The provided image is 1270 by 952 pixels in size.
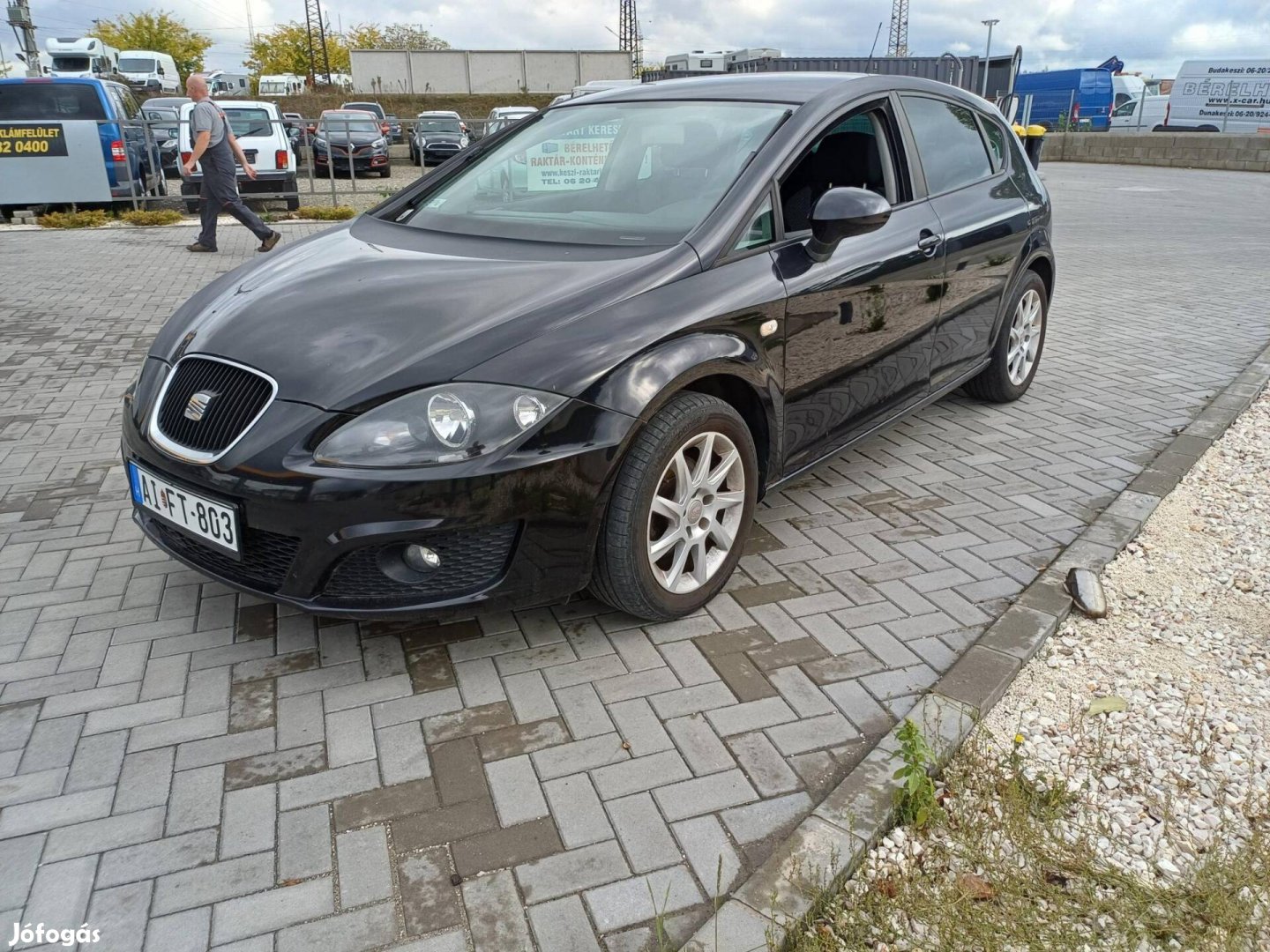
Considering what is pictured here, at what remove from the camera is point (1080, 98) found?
35.8 metres

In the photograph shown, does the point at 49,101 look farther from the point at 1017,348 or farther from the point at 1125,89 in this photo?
the point at 1125,89

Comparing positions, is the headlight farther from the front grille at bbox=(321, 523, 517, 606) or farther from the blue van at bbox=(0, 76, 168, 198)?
the blue van at bbox=(0, 76, 168, 198)

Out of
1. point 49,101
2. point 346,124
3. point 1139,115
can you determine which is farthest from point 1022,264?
point 1139,115

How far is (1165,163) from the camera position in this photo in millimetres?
26047

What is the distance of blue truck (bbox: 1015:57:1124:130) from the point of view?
3541 centimetres

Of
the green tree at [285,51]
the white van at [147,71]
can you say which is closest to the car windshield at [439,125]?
the white van at [147,71]

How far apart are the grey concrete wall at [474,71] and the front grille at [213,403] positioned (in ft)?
156

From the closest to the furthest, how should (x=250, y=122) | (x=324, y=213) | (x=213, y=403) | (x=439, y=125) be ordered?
(x=213, y=403) → (x=324, y=213) → (x=250, y=122) → (x=439, y=125)

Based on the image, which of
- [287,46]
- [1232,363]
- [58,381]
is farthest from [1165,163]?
[287,46]

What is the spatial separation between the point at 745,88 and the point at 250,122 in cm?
1378

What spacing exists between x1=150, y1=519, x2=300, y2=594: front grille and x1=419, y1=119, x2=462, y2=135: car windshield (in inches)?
901

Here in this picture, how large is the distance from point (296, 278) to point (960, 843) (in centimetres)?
259

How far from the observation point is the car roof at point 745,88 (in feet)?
12.2

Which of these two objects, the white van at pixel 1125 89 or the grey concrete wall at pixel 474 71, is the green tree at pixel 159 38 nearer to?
the grey concrete wall at pixel 474 71
